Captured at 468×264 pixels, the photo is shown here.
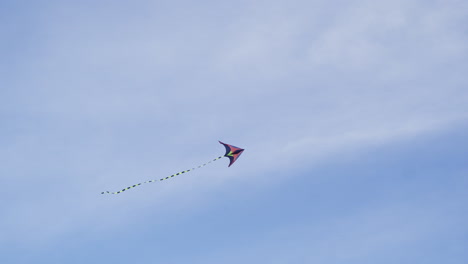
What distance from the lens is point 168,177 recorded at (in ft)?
104

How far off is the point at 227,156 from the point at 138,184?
10.1m

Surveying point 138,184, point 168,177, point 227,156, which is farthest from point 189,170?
point 227,156

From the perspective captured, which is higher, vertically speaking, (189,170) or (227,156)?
(227,156)

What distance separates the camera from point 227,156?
124 ft

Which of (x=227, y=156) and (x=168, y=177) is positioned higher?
(x=227, y=156)

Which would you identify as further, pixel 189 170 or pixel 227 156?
pixel 227 156

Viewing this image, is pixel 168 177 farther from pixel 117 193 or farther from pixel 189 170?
pixel 117 193

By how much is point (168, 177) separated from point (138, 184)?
113 inches

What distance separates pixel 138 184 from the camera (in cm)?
3194

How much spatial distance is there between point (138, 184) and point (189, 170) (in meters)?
5.09

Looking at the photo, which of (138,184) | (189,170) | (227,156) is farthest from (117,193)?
(227,156)

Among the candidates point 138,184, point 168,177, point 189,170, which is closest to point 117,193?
point 138,184

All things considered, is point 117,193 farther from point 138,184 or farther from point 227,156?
point 227,156

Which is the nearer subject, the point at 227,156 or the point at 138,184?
the point at 138,184
